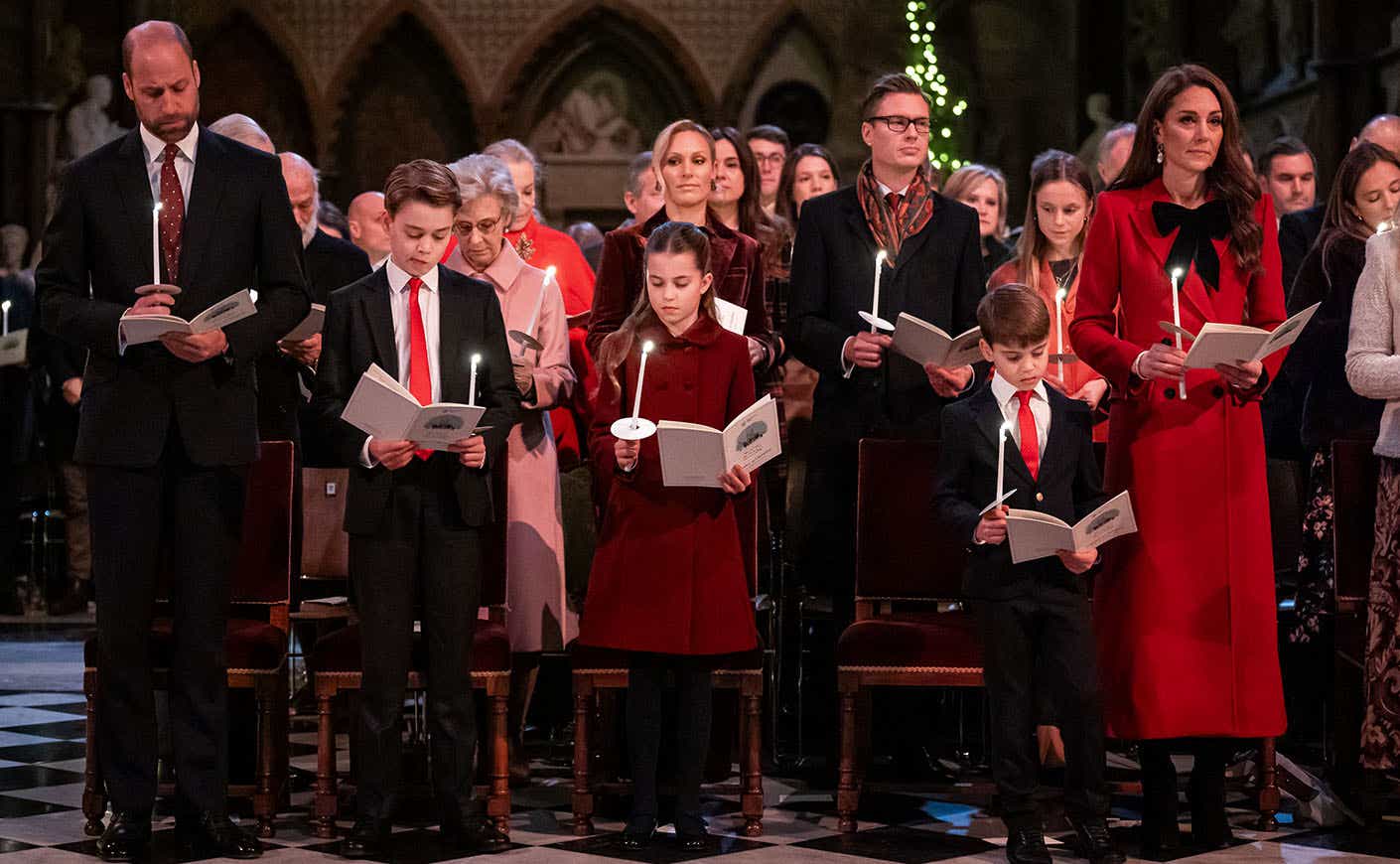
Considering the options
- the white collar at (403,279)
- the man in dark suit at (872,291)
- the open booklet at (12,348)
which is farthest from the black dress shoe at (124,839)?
the open booklet at (12,348)

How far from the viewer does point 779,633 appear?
5301 millimetres

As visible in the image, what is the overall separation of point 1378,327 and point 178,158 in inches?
112

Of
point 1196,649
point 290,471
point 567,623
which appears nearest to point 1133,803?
point 1196,649

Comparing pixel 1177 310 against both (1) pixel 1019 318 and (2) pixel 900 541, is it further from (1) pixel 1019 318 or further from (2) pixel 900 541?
(2) pixel 900 541

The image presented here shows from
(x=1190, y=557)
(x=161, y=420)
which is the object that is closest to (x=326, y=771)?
(x=161, y=420)

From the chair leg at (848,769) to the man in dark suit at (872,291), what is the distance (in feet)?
1.79

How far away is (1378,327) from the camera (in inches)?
165

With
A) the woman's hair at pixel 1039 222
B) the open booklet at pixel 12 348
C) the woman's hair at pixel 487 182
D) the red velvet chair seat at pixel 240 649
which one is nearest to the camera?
the red velvet chair seat at pixel 240 649

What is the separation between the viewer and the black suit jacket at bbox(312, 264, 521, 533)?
13.1 ft

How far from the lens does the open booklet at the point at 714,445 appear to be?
3.82 m

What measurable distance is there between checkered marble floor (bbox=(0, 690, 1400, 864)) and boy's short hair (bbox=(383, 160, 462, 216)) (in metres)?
1.48

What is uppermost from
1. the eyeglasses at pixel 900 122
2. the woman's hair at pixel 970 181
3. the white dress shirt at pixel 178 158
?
the woman's hair at pixel 970 181

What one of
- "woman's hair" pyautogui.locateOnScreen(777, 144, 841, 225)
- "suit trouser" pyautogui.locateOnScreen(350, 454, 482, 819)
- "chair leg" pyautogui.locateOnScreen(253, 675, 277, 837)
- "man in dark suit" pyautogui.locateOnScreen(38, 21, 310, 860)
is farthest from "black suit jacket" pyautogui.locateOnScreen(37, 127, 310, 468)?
"woman's hair" pyautogui.locateOnScreen(777, 144, 841, 225)

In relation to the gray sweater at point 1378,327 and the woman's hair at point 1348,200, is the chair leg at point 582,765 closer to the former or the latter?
the gray sweater at point 1378,327
